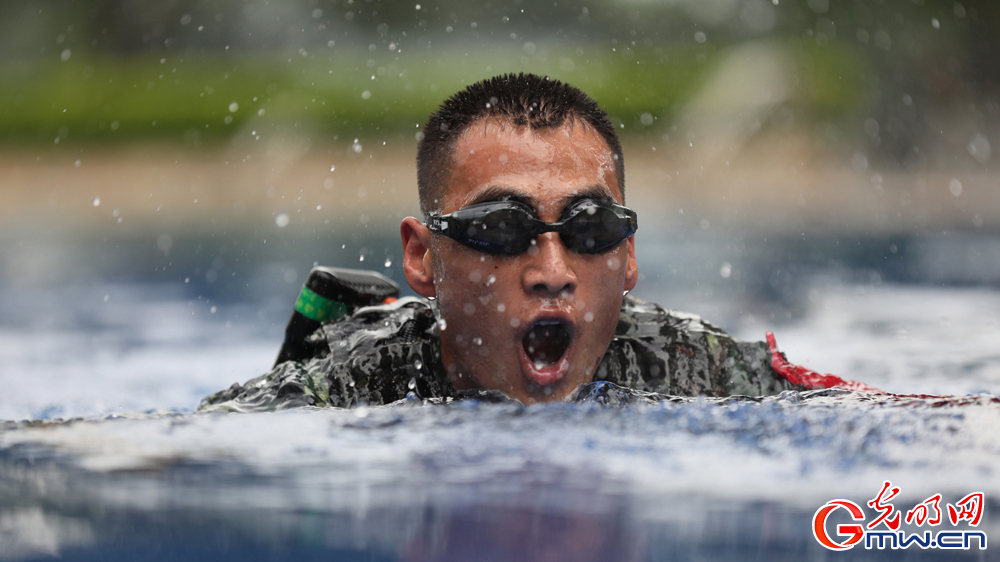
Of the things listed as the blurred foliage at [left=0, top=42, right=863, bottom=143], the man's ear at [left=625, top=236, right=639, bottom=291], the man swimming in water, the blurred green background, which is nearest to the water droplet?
the blurred green background

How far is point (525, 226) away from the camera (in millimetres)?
2596

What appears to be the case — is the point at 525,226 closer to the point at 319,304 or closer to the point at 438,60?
the point at 319,304

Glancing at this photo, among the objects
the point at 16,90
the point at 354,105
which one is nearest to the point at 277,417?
the point at 354,105

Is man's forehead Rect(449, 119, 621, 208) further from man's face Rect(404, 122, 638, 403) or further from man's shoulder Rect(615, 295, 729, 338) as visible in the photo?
man's shoulder Rect(615, 295, 729, 338)

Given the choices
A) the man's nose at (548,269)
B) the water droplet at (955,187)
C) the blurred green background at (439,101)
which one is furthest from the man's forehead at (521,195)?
the water droplet at (955,187)

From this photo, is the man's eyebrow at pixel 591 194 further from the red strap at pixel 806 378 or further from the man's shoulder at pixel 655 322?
the red strap at pixel 806 378

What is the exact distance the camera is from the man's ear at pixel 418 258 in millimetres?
2891

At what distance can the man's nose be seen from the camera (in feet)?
8.50

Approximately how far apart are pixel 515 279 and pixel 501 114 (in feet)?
1.56

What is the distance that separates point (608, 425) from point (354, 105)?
17594mm

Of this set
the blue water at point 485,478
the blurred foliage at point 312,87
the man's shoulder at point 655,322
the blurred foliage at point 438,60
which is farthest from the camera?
the blurred foliage at point 438,60

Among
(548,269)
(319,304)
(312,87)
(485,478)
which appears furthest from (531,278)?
(312,87)

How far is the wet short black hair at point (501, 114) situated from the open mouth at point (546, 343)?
0.45 metres

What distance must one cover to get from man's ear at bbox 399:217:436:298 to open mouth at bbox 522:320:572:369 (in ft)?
1.12
